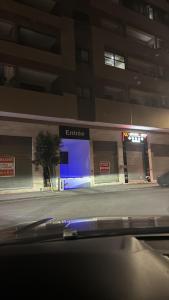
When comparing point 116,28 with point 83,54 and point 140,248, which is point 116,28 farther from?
point 140,248

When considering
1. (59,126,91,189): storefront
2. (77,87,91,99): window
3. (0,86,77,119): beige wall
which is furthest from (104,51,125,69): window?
(59,126,91,189): storefront

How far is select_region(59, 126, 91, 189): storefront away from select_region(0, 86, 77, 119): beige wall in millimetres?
1980

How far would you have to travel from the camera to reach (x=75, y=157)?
28.1 metres

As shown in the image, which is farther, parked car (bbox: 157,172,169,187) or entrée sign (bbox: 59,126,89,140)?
entrée sign (bbox: 59,126,89,140)

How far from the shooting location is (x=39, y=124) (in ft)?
84.3

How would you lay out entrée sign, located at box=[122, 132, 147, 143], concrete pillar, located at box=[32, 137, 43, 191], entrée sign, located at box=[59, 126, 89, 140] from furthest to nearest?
1. entrée sign, located at box=[122, 132, 147, 143]
2. entrée sign, located at box=[59, 126, 89, 140]
3. concrete pillar, located at box=[32, 137, 43, 191]

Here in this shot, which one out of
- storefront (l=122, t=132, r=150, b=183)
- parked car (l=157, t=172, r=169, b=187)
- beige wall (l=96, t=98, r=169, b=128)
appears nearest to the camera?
parked car (l=157, t=172, r=169, b=187)

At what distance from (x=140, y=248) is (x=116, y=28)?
32.1 metres

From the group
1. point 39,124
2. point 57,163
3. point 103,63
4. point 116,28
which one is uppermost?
point 116,28

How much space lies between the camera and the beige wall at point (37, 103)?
Result: 22344 mm

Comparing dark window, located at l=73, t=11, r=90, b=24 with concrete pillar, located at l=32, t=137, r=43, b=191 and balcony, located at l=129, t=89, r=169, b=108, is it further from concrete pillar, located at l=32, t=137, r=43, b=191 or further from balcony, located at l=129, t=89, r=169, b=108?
concrete pillar, located at l=32, t=137, r=43, b=191

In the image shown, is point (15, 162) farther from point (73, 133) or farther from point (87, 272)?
point (87, 272)

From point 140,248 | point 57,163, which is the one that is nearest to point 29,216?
point 140,248

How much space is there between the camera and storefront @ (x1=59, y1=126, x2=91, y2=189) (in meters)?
27.0
